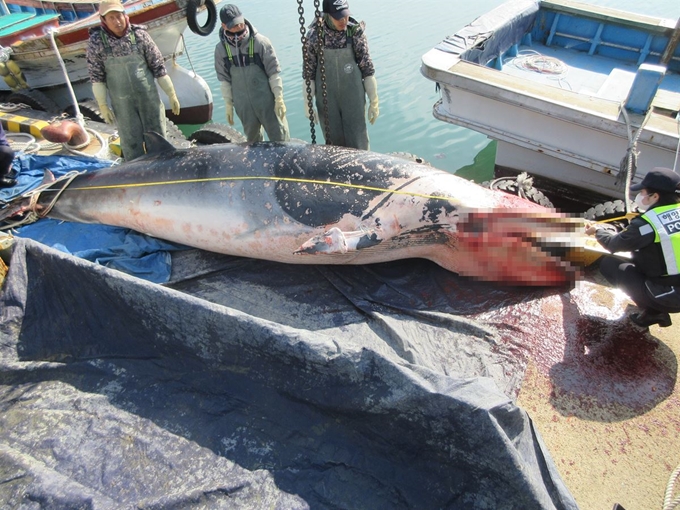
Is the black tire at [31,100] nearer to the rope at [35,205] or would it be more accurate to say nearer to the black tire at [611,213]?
the rope at [35,205]

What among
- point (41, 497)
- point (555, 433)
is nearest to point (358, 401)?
point (555, 433)

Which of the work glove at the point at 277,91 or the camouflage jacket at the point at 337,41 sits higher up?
the camouflage jacket at the point at 337,41

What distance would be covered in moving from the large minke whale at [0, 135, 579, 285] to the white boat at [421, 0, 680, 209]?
85.9 inches

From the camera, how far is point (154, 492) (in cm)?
248

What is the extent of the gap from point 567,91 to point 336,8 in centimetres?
340

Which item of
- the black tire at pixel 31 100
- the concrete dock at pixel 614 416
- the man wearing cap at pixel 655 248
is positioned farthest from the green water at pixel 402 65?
the concrete dock at pixel 614 416

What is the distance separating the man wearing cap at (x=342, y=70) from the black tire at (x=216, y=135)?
228 cm

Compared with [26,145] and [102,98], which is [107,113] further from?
[26,145]

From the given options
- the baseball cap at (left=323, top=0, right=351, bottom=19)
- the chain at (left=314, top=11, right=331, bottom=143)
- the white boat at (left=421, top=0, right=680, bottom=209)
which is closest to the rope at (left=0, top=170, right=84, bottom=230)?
the chain at (left=314, top=11, right=331, bottom=143)

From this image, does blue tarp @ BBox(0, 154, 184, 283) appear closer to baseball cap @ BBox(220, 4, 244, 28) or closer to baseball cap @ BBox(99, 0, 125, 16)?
baseball cap @ BBox(99, 0, 125, 16)

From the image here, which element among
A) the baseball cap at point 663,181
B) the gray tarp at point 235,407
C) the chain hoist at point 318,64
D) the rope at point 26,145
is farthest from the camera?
the rope at point 26,145

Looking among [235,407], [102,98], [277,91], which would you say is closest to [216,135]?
[102,98]

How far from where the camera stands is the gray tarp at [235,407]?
2324 millimetres

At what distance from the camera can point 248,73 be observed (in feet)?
18.2
